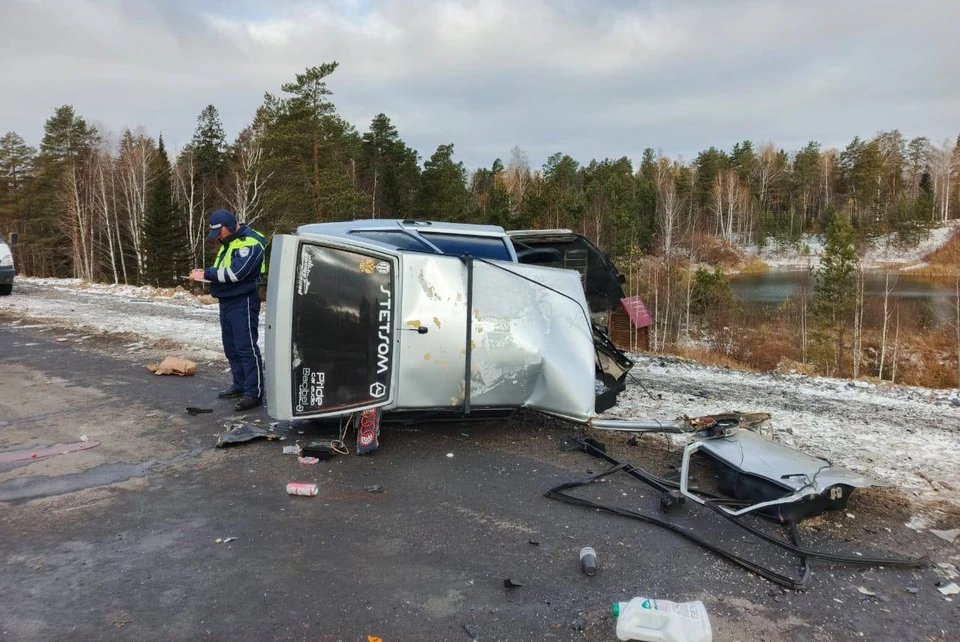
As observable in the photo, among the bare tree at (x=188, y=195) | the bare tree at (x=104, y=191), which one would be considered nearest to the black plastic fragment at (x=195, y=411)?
the bare tree at (x=188, y=195)

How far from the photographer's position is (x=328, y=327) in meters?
4.16

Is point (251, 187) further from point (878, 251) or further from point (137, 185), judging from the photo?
point (878, 251)

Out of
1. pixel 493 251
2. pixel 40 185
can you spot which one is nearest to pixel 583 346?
pixel 493 251

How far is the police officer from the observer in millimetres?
5664

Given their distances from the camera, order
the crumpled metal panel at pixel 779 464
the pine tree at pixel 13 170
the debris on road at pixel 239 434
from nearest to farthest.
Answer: the crumpled metal panel at pixel 779 464 → the debris on road at pixel 239 434 → the pine tree at pixel 13 170

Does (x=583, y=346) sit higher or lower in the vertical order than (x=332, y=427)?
higher

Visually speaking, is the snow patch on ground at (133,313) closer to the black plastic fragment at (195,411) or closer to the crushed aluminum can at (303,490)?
the black plastic fragment at (195,411)

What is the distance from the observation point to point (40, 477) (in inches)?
161

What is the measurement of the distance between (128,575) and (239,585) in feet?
2.02

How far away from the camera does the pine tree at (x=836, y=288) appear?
99.0 ft

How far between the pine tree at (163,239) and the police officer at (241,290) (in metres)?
38.5

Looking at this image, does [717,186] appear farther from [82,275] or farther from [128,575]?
[128,575]

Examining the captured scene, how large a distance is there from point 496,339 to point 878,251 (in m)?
75.2

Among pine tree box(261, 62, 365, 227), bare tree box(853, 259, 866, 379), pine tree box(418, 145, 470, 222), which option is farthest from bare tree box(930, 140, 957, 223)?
pine tree box(261, 62, 365, 227)
